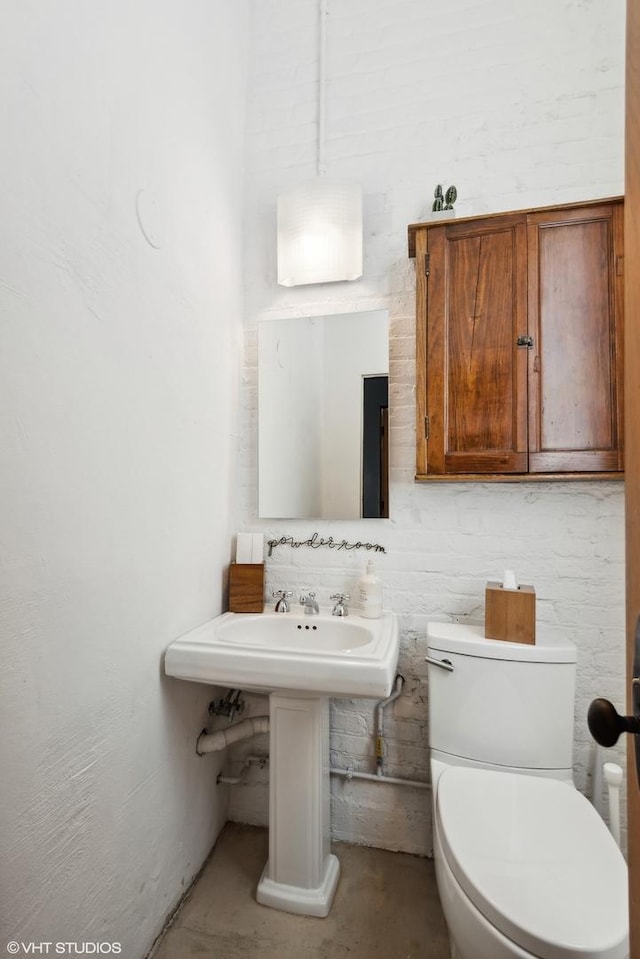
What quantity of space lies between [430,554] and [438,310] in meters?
0.78

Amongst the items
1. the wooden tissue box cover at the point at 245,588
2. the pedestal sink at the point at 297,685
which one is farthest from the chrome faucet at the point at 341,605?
the wooden tissue box cover at the point at 245,588

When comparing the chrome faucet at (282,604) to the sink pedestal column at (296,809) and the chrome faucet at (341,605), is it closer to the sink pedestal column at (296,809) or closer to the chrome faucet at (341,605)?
the chrome faucet at (341,605)

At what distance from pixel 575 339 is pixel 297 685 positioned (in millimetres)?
1229

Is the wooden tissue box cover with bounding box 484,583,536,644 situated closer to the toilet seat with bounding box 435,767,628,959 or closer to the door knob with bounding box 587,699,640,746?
the toilet seat with bounding box 435,767,628,959

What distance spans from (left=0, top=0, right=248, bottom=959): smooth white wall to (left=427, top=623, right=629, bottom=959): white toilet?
732mm

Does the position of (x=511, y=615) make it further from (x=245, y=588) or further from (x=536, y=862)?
(x=245, y=588)

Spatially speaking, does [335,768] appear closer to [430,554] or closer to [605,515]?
[430,554]

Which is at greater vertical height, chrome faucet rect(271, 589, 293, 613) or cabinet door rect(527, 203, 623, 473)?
cabinet door rect(527, 203, 623, 473)

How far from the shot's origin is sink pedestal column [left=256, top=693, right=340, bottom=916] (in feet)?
4.54

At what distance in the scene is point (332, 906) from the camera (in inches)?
55.3

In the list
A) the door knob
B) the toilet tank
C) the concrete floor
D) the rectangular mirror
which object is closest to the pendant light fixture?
the rectangular mirror

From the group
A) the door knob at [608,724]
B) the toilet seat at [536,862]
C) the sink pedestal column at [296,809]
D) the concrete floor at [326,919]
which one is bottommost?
the concrete floor at [326,919]

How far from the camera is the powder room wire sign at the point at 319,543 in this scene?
1.69 meters

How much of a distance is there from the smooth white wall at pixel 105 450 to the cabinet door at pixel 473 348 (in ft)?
2.31
